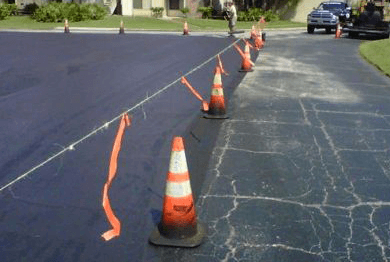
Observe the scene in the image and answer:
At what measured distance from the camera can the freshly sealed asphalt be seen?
4141 mm

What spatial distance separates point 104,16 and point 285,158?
35981 millimetres

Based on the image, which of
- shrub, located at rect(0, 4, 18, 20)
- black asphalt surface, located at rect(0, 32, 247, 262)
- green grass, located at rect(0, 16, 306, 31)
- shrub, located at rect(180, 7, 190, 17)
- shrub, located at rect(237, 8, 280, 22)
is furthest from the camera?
shrub, located at rect(180, 7, 190, 17)

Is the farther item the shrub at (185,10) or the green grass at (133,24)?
the shrub at (185,10)

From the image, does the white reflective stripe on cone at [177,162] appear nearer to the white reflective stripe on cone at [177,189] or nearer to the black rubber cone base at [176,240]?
the white reflective stripe on cone at [177,189]

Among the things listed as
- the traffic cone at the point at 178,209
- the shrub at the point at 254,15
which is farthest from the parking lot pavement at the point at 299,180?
the shrub at the point at 254,15

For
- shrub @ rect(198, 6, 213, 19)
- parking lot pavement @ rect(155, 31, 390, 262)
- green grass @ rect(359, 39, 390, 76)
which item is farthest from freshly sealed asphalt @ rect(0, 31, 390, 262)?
shrub @ rect(198, 6, 213, 19)

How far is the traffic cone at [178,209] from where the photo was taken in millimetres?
4090

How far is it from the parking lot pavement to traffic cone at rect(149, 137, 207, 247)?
0.42 feet

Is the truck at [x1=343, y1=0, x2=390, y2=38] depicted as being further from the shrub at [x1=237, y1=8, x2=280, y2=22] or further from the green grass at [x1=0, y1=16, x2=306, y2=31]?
the shrub at [x1=237, y1=8, x2=280, y2=22]

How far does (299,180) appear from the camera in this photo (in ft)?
18.2

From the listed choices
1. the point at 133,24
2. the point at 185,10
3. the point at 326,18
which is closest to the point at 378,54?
the point at 326,18

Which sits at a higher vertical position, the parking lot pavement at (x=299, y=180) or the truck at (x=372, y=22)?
the truck at (x=372, y=22)

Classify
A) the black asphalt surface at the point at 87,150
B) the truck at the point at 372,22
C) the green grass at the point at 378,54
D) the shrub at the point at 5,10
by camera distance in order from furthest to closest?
the shrub at the point at 5,10 → the truck at the point at 372,22 → the green grass at the point at 378,54 → the black asphalt surface at the point at 87,150

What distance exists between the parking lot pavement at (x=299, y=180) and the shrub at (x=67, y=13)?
29.4 meters
